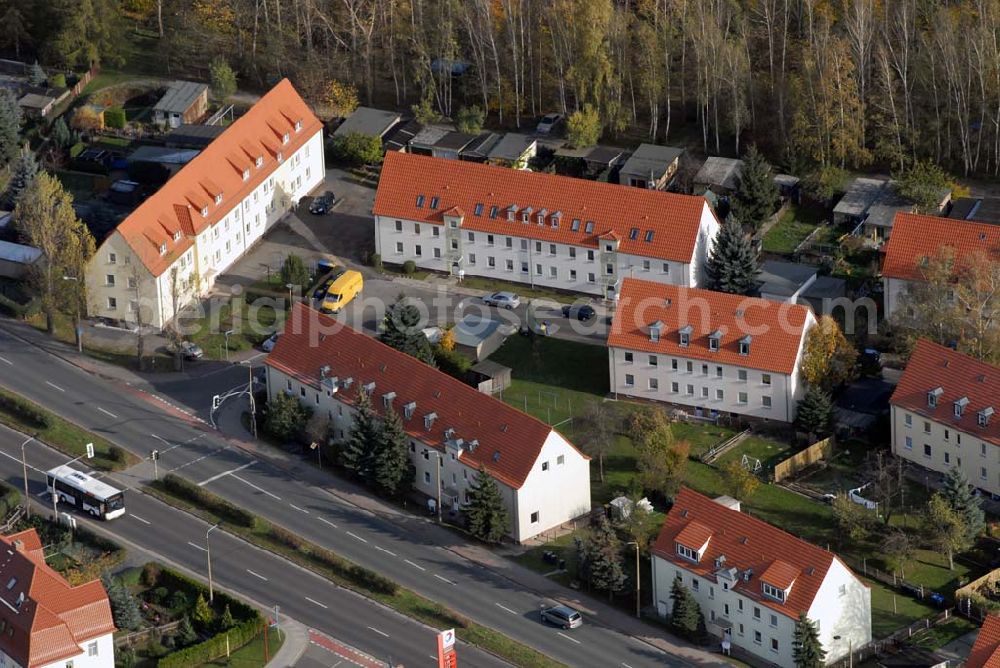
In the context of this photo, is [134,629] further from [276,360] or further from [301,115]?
[301,115]

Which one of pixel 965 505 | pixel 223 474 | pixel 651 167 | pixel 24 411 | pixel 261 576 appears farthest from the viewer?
pixel 651 167

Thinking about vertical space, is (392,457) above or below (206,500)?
above

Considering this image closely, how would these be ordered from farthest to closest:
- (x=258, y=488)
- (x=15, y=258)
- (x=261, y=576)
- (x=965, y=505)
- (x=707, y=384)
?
(x=15, y=258), (x=707, y=384), (x=258, y=488), (x=261, y=576), (x=965, y=505)

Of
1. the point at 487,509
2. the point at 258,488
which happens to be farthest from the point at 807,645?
the point at 258,488

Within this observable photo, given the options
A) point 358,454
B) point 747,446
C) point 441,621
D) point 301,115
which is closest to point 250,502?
point 358,454

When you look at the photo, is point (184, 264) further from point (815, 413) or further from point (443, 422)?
point (815, 413)

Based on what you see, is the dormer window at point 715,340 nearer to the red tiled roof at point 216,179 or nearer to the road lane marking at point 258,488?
the road lane marking at point 258,488
